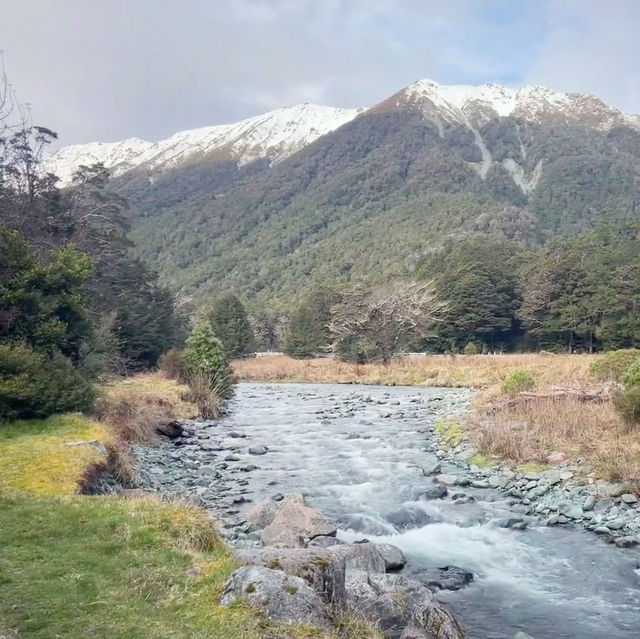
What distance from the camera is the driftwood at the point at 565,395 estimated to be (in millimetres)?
19236

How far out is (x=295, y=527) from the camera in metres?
11.0

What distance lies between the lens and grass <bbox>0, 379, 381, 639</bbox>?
18.5ft

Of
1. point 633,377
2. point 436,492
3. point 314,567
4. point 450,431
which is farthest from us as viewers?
point 450,431

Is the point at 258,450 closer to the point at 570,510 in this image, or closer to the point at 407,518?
the point at 407,518

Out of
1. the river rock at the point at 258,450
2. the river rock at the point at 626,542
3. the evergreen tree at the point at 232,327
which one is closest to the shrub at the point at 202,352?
the river rock at the point at 258,450

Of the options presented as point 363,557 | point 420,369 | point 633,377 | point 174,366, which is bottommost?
point 363,557

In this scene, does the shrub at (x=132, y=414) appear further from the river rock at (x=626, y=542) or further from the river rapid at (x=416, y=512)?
the river rock at (x=626, y=542)

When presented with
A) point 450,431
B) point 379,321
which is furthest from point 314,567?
point 379,321

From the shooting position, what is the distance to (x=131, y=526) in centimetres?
852

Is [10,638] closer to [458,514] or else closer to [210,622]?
[210,622]

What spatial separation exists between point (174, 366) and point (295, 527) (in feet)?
78.1

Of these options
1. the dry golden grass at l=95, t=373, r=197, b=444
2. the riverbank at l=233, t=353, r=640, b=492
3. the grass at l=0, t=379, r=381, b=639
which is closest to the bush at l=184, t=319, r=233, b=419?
the dry golden grass at l=95, t=373, r=197, b=444

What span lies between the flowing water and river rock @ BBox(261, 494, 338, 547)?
33.4 inches

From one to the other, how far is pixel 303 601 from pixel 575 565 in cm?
676
